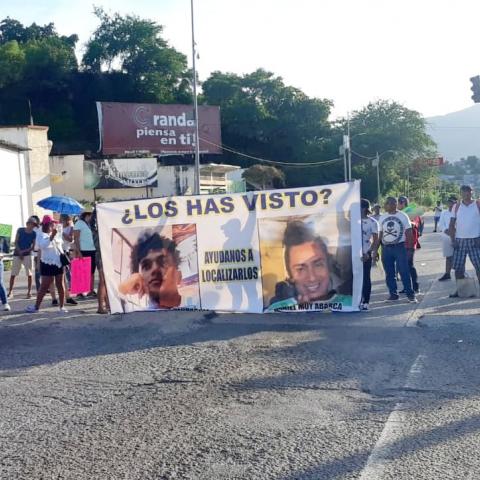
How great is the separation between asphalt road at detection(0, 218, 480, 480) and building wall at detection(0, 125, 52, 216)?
27770mm

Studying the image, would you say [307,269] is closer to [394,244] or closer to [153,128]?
[394,244]

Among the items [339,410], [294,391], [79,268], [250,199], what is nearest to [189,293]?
[250,199]

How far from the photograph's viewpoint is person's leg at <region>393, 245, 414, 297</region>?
10692 millimetres

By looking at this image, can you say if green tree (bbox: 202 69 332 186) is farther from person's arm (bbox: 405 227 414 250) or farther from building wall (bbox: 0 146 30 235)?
person's arm (bbox: 405 227 414 250)

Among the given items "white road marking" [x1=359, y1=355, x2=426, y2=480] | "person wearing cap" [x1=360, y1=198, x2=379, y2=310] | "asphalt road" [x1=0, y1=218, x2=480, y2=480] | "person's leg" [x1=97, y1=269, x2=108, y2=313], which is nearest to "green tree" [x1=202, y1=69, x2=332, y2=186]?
"person wearing cap" [x1=360, y1=198, x2=379, y2=310]

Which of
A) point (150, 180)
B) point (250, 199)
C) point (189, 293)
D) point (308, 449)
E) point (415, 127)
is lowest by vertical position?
Result: point (308, 449)

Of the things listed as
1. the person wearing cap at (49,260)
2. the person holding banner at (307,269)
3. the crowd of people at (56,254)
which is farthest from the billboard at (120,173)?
the person holding banner at (307,269)

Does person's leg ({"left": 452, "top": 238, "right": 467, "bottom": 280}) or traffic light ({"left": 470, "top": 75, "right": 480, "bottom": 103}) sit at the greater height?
traffic light ({"left": 470, "top": 75, "right": 480, "bottom": 103})

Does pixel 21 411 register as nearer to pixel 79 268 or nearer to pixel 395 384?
→ pixel 395 384

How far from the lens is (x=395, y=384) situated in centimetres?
625

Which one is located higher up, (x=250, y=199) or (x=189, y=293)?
(x=250, y=199)

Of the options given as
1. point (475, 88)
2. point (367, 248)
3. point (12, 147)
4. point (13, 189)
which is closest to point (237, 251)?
point (367, 248)

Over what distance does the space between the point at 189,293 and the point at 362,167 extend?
205 ft

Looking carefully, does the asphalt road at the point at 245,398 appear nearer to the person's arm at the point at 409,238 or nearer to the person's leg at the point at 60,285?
the person's leg at the point at 60,285
